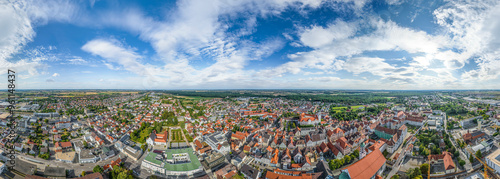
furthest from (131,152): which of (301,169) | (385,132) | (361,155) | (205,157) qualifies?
(385,132)

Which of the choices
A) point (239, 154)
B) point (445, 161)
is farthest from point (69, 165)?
point (445, 161)

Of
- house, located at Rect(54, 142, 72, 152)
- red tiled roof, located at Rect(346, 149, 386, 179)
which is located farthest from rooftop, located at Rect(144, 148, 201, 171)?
red tiled roof, located at Rect(346, 149, 386, 179)

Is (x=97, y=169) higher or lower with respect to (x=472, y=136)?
lower

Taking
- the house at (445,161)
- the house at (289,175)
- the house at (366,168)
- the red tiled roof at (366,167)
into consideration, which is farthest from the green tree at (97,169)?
the house at (445,161)

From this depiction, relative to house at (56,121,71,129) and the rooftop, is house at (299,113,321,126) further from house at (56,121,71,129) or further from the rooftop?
house at (56,121,71,129)

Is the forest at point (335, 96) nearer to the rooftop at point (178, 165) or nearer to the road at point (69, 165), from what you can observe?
the rooftop at point (178, 165)

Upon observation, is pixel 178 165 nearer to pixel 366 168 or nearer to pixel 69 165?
pixel 69 165

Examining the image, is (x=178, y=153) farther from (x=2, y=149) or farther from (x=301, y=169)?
(x=2, y=149)

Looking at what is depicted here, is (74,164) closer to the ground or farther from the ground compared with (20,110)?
closer to the ground

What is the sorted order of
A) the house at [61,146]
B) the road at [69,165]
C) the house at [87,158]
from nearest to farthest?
the road at [69,165] → the house at [87,158] → the house at [61,146]
